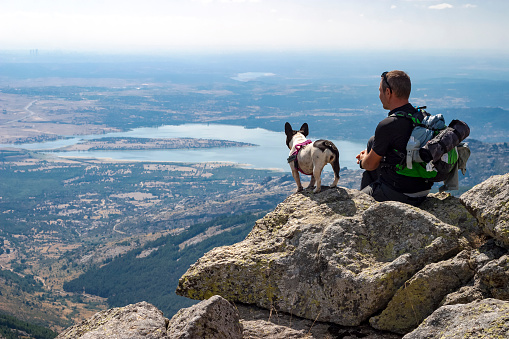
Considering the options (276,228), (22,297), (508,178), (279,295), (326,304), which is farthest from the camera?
(22,297)

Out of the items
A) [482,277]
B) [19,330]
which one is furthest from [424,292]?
[19,330]

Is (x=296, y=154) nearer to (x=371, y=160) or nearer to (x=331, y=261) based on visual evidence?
(x=371, y=160)

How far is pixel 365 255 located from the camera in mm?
8969

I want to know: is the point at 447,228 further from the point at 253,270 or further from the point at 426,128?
the point at 253,270

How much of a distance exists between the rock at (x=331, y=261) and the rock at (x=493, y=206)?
1.97ft

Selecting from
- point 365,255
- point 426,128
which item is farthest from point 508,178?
point 365,255

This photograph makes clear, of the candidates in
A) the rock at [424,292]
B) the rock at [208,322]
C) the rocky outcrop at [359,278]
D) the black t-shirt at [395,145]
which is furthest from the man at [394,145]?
the rock at [208,322]

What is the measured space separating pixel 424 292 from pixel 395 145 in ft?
11.4

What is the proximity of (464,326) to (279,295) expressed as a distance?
3.90 meters

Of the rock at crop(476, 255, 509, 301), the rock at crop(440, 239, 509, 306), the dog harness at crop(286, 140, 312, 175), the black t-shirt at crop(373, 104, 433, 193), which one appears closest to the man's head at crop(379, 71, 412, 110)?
the black t-shirt at crop(373, 104, 433, 193)

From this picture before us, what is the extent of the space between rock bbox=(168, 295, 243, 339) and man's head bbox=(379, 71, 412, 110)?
5.75 metres

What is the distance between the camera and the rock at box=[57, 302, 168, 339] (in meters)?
7.68

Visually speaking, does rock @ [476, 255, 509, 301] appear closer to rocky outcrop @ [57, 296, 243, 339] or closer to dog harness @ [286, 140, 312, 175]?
rocky outcrop @ [57, 296, 243, 339]

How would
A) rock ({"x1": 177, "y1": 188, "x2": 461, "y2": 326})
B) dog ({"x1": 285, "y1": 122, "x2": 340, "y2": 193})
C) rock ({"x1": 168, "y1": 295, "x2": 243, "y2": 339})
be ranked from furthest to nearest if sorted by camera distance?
dog ({"x1": 285, "y1": 122, "x2": 340, "y2": 193}) → rock ({"x1": 177, "y1": 188, "x2": 461, "y2": 326}) → rock ({"x1": 168, "y1": 295, "x2": 243, "y2": 339})
